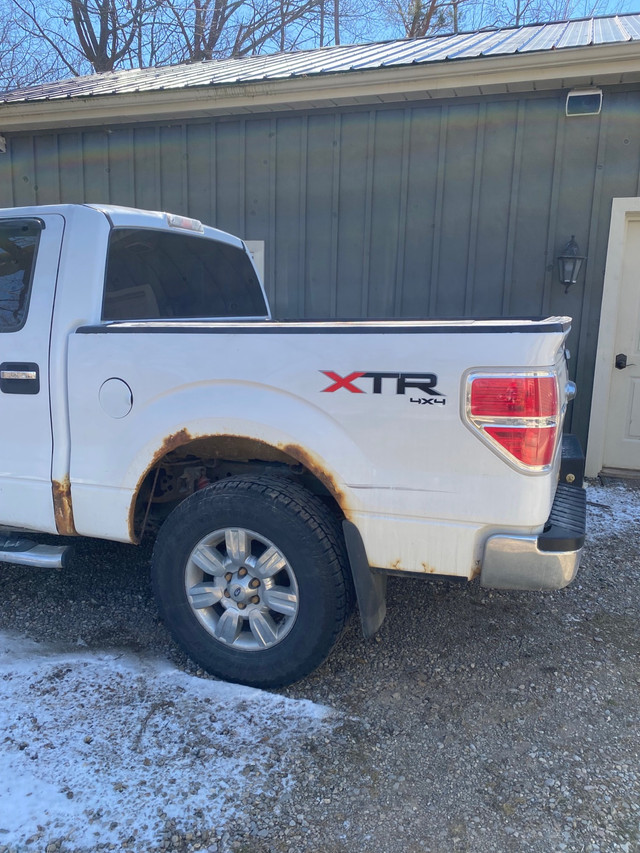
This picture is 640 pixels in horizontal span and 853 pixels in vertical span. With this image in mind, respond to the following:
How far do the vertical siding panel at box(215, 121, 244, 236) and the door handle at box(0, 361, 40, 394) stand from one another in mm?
4497

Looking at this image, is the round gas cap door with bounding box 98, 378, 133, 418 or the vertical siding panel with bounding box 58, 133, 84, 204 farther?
the vertical siding panel with bounding box 58, 133, 84, 204

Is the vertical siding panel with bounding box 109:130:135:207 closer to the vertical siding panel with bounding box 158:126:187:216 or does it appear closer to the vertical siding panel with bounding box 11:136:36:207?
the vertical siding panel with bounding box 158:126:187:216

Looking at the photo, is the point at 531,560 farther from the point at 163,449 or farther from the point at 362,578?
the point at 163,449

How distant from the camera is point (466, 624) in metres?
3.51

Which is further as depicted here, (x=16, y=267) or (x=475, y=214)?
(x=475, y=214)

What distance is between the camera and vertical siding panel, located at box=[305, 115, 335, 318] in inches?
265

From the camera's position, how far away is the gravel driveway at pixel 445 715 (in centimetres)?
211

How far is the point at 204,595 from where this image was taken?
288cm

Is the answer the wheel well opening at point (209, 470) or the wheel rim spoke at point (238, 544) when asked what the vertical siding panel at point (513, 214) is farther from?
the wheel rim spoke at point (238, 544)

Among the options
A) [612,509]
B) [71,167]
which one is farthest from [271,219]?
[612,509]

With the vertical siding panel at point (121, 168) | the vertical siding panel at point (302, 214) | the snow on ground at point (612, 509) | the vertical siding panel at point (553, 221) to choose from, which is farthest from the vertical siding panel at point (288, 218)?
the snow on ground at point (612, 509)

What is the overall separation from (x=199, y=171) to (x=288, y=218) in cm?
121

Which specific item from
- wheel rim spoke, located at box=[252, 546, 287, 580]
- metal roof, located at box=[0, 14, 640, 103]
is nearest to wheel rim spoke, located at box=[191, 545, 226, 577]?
wheel rim spoke, located at box=[252, 546, 287, 580]

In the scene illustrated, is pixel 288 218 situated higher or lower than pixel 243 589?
higher
